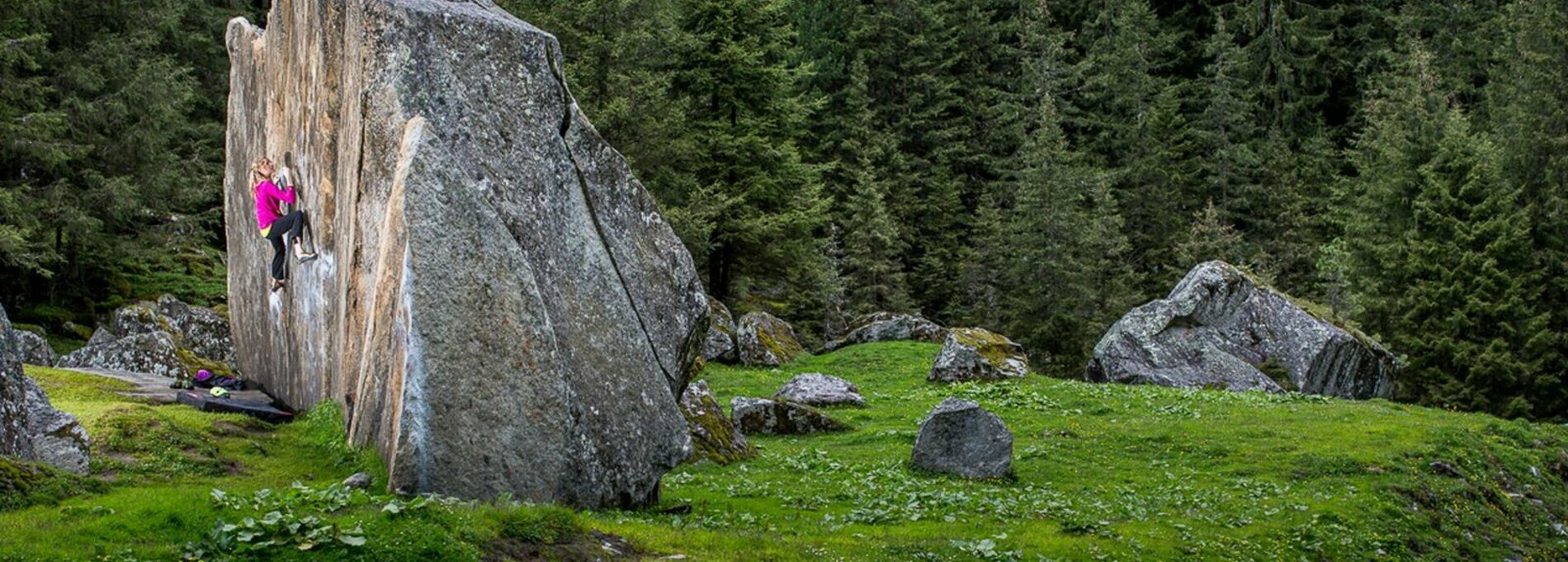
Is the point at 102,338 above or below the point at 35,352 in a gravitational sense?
above

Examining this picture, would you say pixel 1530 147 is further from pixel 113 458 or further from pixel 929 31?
pixel 113 458

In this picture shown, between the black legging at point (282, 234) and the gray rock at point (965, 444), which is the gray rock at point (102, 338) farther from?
the gray rock at point (965, 444)

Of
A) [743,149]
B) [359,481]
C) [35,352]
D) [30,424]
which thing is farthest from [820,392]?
[743,149]

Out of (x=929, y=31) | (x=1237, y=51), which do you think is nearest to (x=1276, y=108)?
(x=1237, y=51)

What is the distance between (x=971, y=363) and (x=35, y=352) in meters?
24.9

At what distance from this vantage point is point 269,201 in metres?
22.8

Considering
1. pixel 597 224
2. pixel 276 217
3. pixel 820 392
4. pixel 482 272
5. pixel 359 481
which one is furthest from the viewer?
pixel 820 392

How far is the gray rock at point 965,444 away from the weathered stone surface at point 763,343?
797 inches

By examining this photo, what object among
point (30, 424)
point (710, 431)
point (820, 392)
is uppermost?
point (30, 424)

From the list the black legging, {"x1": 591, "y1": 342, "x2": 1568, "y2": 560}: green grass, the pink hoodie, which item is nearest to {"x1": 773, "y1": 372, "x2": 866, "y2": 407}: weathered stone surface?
{"x1": 591, "y1": 342, "x2": 1568, "y2": 560}: green grass

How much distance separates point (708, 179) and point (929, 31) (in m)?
32.8

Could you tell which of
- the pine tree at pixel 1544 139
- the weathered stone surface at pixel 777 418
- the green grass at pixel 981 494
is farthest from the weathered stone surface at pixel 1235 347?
the weathered stone surface at pixel 777 418

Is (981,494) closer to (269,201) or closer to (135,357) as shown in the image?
(269,201)

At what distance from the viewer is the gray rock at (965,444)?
2270cm
